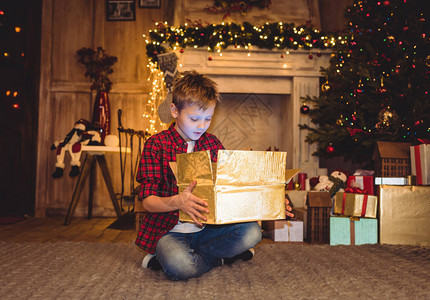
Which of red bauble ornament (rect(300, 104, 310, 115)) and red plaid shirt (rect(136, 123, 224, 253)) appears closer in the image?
red plaid shirt (rect(136, 123, 224, 253))

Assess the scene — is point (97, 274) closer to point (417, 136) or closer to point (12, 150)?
point (417, 136)

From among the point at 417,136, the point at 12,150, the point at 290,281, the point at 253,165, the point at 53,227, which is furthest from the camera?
the point at 12,150

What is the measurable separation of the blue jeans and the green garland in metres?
1.78

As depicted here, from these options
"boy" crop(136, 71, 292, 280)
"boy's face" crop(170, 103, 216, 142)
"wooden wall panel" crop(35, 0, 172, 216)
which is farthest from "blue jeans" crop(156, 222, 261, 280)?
"wooden wall panel" crop(35, 0, 172, 216)

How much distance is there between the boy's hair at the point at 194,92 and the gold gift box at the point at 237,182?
0.27 m

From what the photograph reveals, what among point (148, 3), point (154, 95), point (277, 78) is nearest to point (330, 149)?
point (277, 78)

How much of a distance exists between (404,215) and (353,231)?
28cm

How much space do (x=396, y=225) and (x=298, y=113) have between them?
4.04 ft

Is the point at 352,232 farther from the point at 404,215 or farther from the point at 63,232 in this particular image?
the point at 63,232

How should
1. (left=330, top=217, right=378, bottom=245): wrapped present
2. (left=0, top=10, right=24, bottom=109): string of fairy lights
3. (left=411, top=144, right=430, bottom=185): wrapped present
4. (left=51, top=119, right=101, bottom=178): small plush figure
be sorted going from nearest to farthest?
(left=411, top=144, right=430, bottom=185): wrapped present → (left=330, top=217, right=378, bottom=245): wrapped present → (left=51, top=119, right=101, bottom=178): small plush figure → (left=0, top=10, right=24, bottom=109): string of fairy lights

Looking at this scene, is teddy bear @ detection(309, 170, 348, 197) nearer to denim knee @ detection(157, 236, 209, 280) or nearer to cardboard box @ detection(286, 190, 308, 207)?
cardboard box @ detection(286, 190, 308, 207)

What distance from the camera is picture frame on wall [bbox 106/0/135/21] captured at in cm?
343

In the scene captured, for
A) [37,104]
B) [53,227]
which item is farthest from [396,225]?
[37,104]

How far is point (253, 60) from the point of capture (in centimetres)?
296
